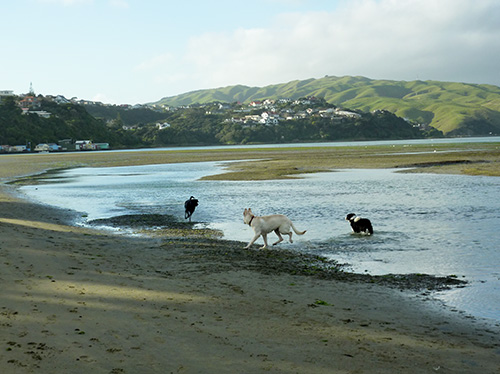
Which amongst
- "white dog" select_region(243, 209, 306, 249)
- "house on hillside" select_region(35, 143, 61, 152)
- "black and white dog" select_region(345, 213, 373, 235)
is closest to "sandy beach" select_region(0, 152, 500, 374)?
"white dog" select_region(243, 209, 306, 249)

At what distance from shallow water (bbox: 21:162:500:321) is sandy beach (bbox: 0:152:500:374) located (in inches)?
65.8

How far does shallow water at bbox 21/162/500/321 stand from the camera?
40.1 feet

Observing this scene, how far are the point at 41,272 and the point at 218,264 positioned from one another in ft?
13.4

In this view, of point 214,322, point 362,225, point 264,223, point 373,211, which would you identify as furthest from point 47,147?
point 214,322

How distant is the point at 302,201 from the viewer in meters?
26.0

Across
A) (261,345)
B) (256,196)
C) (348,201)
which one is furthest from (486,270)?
(256,196)

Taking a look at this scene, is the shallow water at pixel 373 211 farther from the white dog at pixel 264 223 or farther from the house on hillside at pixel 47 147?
the house on hillside at pixel 47 147

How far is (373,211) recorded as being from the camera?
872 inches

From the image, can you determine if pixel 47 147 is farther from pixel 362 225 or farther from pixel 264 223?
pixel 264 223

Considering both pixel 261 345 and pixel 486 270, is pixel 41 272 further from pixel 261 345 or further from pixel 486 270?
pixel 486 270

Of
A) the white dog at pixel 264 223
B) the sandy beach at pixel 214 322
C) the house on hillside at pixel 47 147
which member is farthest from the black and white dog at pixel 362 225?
the house on hillside at pixel 47 147

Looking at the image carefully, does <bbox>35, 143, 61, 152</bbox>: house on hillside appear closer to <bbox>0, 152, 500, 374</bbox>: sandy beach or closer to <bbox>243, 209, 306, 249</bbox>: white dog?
<bbox>243, 209, 306, 249</bbox>: white dog

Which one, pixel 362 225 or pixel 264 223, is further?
pixel 362 225

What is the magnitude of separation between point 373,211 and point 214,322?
52.4 feet
